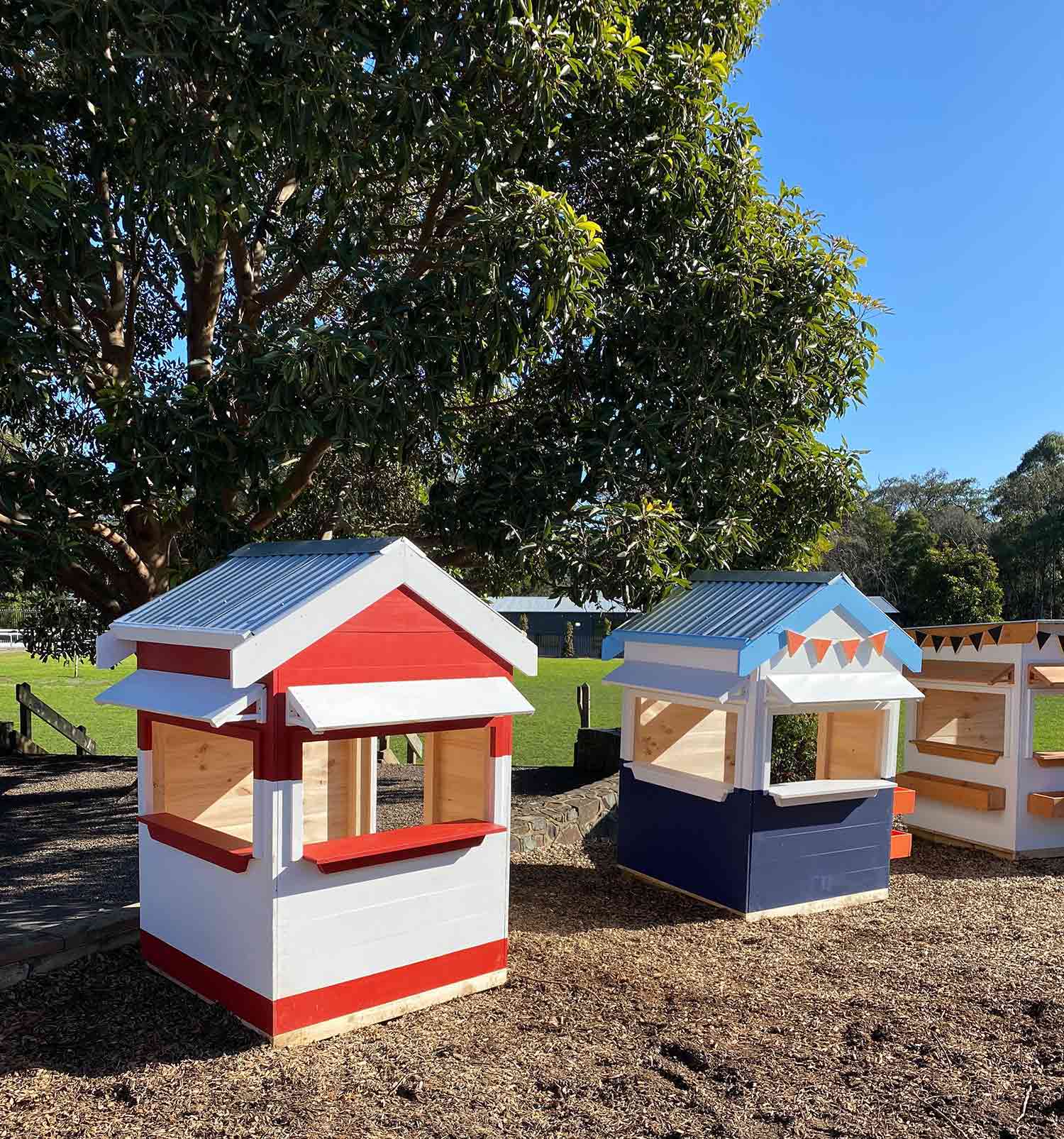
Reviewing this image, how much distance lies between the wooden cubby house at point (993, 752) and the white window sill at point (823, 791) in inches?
93.4

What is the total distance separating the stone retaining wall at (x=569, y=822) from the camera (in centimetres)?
927

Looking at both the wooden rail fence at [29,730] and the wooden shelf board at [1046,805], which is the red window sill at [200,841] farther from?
the wooden rail fence at [29,730]

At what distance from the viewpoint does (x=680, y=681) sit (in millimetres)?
7477

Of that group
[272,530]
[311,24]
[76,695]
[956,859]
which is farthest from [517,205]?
[76,695]

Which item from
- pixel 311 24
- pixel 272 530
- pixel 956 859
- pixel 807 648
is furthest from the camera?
pixel 272 530

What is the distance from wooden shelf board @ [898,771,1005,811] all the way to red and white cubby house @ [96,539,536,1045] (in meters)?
6.01

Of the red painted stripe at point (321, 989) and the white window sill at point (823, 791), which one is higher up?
the white window sill at point (823, 791)

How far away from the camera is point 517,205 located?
7.48 meters

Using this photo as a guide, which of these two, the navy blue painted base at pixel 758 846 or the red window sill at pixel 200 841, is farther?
the navy blue painted base at pixel 758 846

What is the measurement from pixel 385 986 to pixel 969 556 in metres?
40.7

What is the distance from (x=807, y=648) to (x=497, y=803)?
3065mm

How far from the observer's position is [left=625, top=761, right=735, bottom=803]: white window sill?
735 centimetres

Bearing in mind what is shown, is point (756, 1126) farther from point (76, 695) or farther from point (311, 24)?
point (76, 695)

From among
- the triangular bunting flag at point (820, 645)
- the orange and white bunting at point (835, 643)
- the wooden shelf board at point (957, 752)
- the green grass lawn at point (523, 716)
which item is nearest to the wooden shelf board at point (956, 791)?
the wooden shelf board at point (957, 752)
